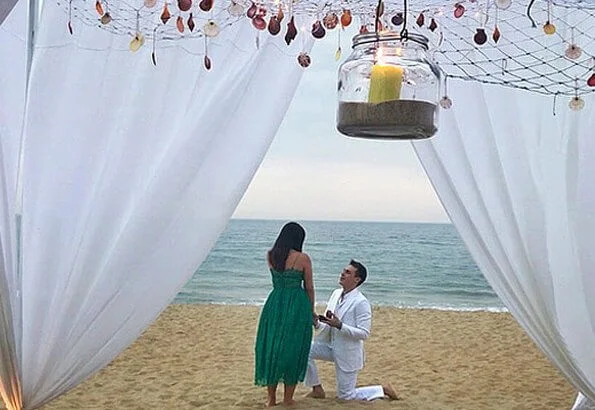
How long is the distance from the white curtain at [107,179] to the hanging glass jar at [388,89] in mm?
869

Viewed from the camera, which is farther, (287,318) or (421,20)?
(287,318)

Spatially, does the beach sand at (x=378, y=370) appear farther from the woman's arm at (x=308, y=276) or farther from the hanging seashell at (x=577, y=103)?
the hanging seashell at (x=577, y=103)

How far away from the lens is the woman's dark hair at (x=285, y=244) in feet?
11.9

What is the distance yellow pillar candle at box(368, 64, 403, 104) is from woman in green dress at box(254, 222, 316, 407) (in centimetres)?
214

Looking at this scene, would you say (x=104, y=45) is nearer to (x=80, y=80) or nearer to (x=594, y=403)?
(x=80, y=80)

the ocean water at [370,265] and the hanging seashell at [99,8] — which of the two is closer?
the hanging seashell at [99,8]

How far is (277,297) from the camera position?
3.66m

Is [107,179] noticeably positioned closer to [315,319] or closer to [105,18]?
[105,18]

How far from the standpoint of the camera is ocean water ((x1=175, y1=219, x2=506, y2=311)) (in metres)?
12.0

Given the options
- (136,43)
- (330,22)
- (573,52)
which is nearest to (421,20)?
(330,22)

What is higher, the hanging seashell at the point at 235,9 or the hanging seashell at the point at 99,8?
the hanging seashell at the point at 235,9

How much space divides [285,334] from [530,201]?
4.93 ft

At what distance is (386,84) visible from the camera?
1.46 meters

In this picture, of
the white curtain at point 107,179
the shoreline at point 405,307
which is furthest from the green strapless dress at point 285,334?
the shoreline at point 405,307
